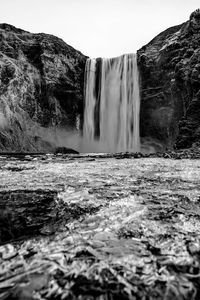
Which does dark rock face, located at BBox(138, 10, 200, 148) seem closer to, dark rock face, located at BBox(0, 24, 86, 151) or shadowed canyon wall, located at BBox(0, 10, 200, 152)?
shadowed canyon wall, located at BBox(0, 10, 200, 152)

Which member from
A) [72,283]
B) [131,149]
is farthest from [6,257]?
[131,149]

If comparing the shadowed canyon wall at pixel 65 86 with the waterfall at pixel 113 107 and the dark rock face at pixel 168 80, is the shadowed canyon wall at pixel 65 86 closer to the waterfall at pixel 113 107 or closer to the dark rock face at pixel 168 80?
the dark rock face at pixel 168 80

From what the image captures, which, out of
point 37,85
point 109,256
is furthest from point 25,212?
point 37,85

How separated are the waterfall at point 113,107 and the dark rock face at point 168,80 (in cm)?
211

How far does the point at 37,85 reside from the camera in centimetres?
4794

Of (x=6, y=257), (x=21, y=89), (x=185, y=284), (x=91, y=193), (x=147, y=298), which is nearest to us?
(x=147, y=298)

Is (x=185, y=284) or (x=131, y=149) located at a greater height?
(x=185, y=284)

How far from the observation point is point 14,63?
150 feet

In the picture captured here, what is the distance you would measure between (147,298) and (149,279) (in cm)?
26

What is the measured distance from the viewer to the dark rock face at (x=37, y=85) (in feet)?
140

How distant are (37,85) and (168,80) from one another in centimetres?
2420

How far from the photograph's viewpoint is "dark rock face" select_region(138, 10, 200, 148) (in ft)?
138

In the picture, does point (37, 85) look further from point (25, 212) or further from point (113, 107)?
point (25, 212)

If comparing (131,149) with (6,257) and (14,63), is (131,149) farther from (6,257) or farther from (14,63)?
(6,257)
